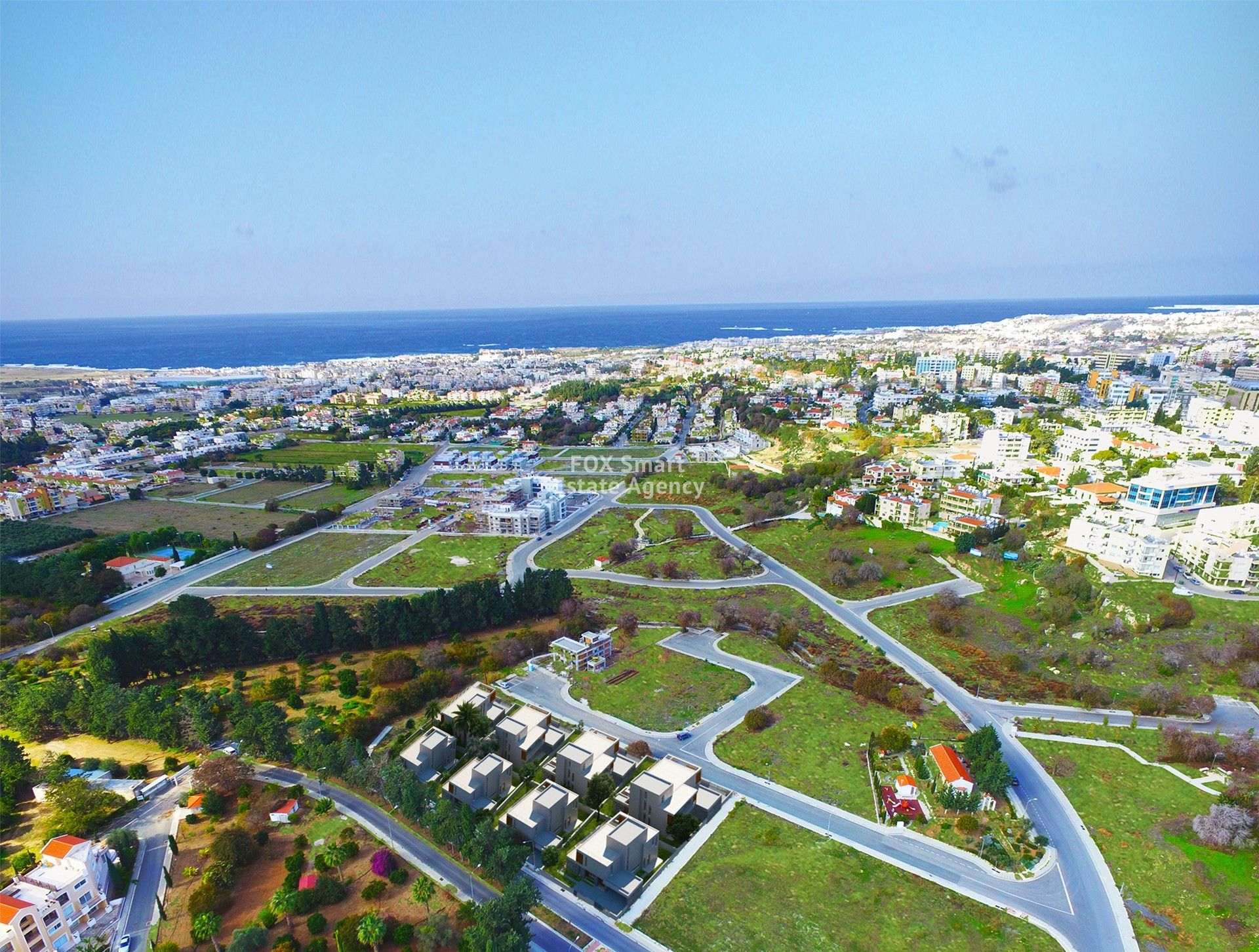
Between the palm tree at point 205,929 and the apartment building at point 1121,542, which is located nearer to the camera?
the palm tree at point 205,929

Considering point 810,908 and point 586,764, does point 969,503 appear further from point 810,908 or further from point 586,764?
point 586,764

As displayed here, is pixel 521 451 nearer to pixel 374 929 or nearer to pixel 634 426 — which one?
pixel 634 426

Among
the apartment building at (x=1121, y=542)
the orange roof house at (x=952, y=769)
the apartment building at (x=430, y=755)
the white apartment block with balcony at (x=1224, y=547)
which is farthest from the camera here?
the apartment building at (x=1121, y=542)

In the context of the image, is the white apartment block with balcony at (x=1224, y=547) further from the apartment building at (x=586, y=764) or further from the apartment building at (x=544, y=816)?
the apartment building at (x=544, y=816)

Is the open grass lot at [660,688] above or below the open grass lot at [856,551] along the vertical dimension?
below

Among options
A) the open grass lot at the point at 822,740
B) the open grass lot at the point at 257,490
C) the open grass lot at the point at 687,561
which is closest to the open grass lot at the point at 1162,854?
the open grass lot at the point at 822,740

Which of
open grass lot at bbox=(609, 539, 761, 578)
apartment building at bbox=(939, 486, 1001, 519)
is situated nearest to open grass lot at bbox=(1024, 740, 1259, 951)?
open grass lot at bbox=(609, 539, 761, 578)

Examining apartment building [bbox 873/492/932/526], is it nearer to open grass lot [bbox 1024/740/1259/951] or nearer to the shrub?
open grass lot [bbox 1024/740/1259/951]

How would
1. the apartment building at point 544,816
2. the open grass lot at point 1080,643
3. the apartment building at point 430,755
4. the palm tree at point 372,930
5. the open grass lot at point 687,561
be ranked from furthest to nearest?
1. the open grass lot at point 687,561
2. the open grass lot at point 1080,643
3. the apartment building at point 430,755
4. the apartment building at point 544,816
5. the palm tree at point 372,930
